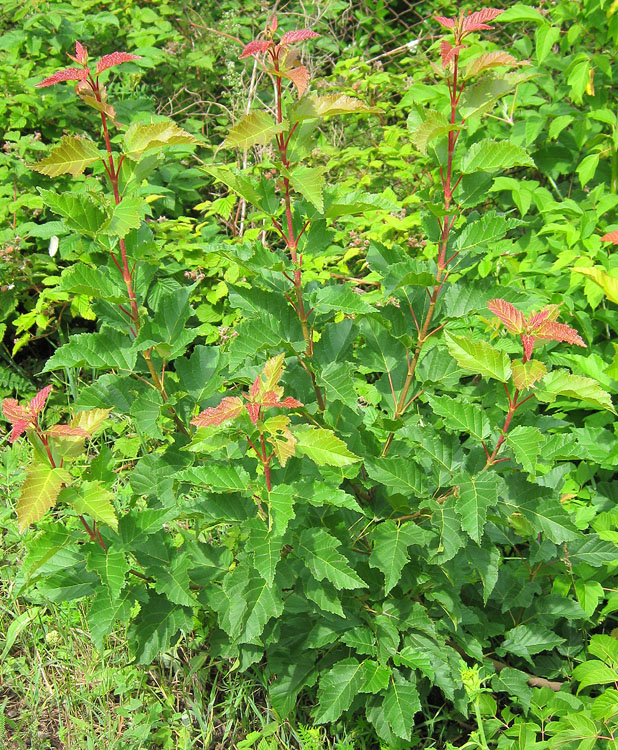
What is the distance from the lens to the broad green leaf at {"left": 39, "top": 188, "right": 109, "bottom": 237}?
5.47ft

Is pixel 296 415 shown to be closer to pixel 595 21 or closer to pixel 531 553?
pixel 531 553

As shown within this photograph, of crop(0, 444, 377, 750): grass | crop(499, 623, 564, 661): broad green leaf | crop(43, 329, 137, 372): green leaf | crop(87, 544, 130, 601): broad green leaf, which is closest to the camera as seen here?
crop(87, 544, 130, 601): broad green leaf

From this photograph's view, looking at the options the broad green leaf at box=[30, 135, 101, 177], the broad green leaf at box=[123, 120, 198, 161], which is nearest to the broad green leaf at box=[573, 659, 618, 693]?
the broad green leaf at box=[123, 120, 198, 161]

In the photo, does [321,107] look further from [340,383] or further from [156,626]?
[156,626]

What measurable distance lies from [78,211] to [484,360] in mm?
965

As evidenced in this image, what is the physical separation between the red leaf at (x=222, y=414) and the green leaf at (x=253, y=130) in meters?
0.53

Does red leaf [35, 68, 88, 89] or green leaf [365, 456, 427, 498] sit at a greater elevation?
red leaf [35, 68, 88, 89]

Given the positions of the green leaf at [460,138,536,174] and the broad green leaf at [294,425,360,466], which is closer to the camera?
the broad green leaf at [294,425,360,466]

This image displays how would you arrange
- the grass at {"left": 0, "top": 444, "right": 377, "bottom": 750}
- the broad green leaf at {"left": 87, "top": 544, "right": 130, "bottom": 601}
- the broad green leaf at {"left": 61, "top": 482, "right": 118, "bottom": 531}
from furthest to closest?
1. the grass at {"left": 0, "top": 444, "right": 377, "bottom": 750}
2. the broad green leaf at {"left": 87, "top": 544, "right": 130, "bottom": 601}
3. the broad green leaf at {"left": 61, "top": 482, "right": 118, "bottom": 531}

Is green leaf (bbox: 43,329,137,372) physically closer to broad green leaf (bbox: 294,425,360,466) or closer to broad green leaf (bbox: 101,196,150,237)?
broad green leaf (bbox: 101,196,150,237)

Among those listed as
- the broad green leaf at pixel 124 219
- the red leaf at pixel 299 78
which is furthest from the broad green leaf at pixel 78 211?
the red leaf at pixel 299 78

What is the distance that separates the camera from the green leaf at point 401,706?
1.90m

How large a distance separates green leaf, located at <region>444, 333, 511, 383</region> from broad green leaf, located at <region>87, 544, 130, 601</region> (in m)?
0.92

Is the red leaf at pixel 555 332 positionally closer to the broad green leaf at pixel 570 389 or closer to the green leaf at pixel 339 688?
the broad green leaf at pixel 570 389
